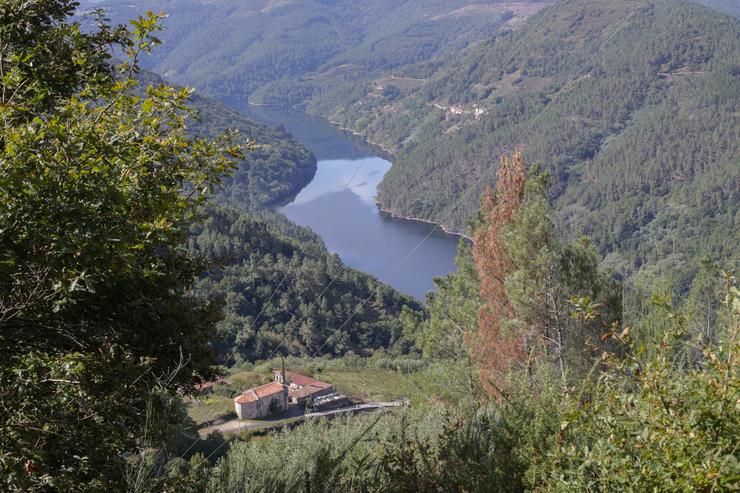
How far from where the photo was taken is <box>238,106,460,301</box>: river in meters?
57.9

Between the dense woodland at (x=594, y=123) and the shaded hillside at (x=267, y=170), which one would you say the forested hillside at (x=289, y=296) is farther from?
the shaded hillside at (x=267, y=170)

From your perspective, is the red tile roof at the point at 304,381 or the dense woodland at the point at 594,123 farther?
the dense woodland at the point at 594,123

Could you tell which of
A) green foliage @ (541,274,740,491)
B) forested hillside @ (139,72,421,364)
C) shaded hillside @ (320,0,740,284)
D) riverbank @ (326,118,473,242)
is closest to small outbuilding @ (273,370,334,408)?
forested hillside @ (139,72,421,364)

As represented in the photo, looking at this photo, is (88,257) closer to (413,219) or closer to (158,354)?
(158,354)

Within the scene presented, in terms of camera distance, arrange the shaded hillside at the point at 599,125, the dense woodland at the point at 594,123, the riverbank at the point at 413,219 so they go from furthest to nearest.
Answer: the riverbank at the point at 413,219 → the shaded hillside at the point at 599,125 → the dense woodland at the point at 594,123

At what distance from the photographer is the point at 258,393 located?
2412 centimetres

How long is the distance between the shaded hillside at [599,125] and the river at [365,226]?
3507mm

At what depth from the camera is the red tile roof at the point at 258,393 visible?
2312 cm

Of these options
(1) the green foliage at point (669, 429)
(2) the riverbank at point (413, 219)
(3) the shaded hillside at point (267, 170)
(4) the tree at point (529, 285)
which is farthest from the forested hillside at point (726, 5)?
(1) the green foliage at point (669, 429)

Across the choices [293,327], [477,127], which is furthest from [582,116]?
[293,327]

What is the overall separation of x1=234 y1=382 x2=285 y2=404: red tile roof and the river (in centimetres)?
2658

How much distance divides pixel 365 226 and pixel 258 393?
47168mm

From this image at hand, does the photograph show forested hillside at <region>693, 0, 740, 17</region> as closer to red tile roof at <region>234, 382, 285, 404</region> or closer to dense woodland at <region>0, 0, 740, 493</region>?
red tile roof at <region>234, 382, 285, 404</region>

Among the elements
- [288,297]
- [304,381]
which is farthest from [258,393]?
[288,297]
